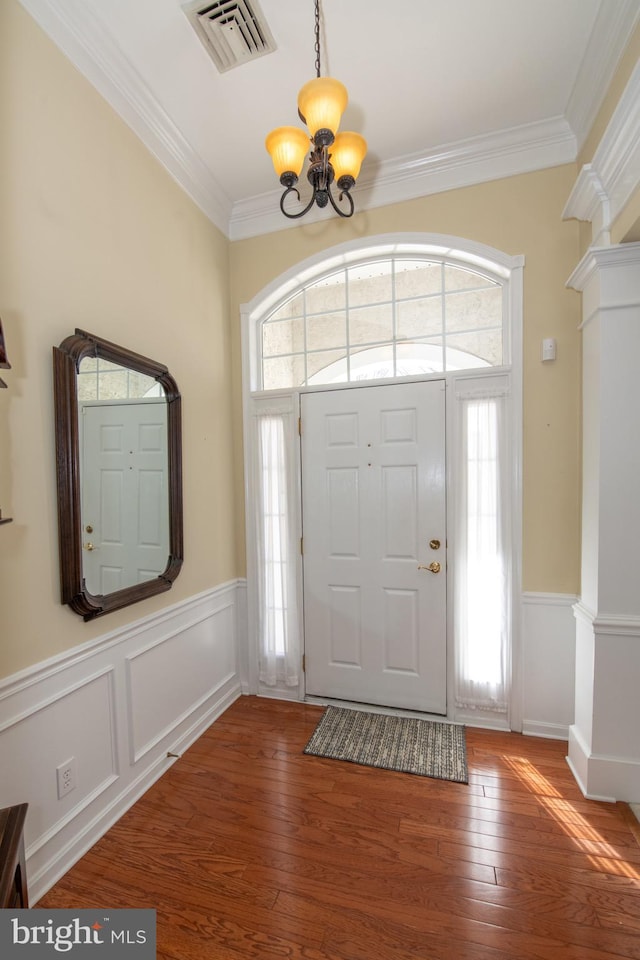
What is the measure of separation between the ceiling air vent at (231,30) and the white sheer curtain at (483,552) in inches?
73.1

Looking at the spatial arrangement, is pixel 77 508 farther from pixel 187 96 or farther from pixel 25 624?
pixel 187 96

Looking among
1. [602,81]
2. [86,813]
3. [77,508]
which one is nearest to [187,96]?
[602,81]

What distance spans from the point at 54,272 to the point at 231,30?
1.24 metres

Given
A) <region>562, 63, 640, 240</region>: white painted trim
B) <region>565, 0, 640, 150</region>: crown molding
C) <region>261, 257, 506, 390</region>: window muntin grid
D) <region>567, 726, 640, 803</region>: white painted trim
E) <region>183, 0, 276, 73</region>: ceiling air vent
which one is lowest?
<region>567, 726, 640, 803</region>: white painted trim

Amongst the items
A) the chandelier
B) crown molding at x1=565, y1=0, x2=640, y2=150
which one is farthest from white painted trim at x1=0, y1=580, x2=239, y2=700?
crown molding at x1=565, y1=0, x2=640, y2=150

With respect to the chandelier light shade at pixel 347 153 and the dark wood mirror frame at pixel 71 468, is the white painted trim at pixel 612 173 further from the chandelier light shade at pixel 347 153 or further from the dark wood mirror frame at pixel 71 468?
the dark wood mirror frame at pixel 71 468

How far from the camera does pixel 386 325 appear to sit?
267 centimetres

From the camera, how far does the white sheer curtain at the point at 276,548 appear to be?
2826 mm

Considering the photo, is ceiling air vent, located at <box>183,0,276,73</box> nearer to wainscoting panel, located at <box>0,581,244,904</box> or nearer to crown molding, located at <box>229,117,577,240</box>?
crown molding, located at <box>229,117,577,240</box>

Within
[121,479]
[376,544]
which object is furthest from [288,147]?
[376,544]

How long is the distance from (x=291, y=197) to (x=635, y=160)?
1.91 meters

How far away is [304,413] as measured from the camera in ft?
9.11

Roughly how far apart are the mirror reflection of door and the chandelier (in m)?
1.08

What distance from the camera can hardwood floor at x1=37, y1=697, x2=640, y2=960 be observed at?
1.34 meters
